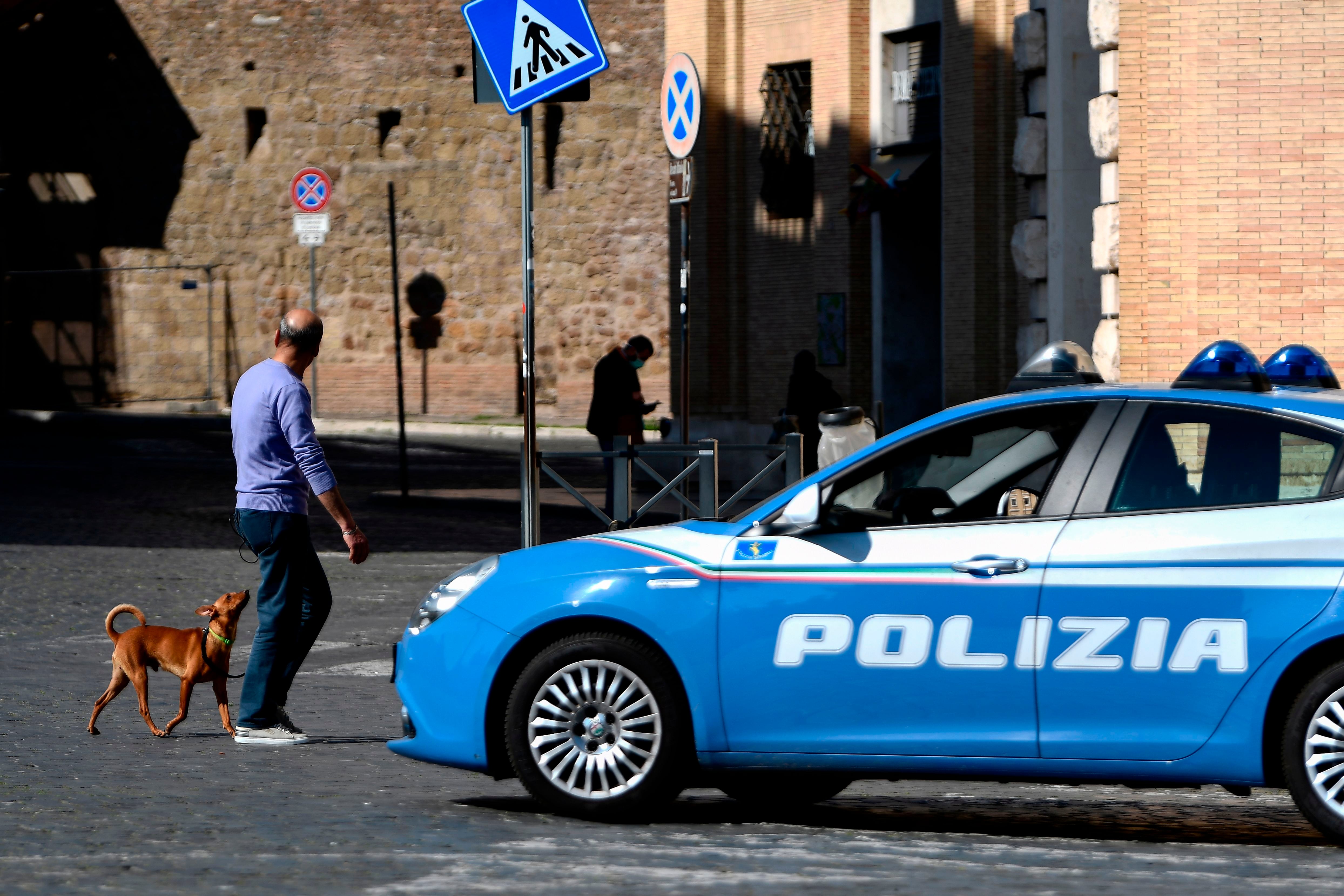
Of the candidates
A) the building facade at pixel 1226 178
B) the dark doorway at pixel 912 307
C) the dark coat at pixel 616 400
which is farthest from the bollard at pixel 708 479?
the dark doorway at pixel 912 307

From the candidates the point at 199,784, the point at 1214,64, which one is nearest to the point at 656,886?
the point at 199,784

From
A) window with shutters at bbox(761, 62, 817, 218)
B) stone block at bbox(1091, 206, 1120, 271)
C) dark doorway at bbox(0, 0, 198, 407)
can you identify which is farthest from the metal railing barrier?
dark doorway at bbox(0, 0, 198, 407)

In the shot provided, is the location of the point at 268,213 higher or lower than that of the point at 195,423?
higher

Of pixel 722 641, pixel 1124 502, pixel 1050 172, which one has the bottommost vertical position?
pixel 722 641

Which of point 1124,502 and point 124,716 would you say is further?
point 124,716

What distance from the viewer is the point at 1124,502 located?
6.39 m

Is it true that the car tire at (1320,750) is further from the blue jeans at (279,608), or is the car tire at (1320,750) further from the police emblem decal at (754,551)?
the blue jeans at (279,608)

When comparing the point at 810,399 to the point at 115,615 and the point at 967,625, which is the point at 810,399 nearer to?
the point at 115,615

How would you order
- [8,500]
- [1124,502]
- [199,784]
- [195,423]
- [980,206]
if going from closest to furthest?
1. [1124,502]
2. [199,784]
3. [8,500]
4. [980,206]
5. [195,423]

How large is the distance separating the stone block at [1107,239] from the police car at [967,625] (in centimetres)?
830

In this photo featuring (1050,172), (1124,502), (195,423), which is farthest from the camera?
(195,423)

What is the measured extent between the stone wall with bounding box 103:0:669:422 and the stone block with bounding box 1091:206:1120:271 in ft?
86.5

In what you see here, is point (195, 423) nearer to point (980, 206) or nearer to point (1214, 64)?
point (980, 206)

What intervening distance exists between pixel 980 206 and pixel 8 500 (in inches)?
414
